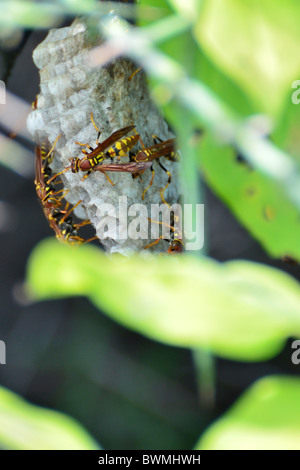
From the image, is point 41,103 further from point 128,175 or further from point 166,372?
point 166,372

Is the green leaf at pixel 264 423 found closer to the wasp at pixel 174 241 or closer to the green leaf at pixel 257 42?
the green leaf at pixel 257 42

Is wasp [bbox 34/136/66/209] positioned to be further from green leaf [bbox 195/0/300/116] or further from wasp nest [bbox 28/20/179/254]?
green leaf [bbox 195/0/300/116]

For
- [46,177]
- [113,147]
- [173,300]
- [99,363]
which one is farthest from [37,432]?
[99,363]

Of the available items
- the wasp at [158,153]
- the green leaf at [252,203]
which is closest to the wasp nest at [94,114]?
the wasp at [158,153]

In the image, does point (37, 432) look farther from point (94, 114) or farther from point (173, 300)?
point (94, 114)
